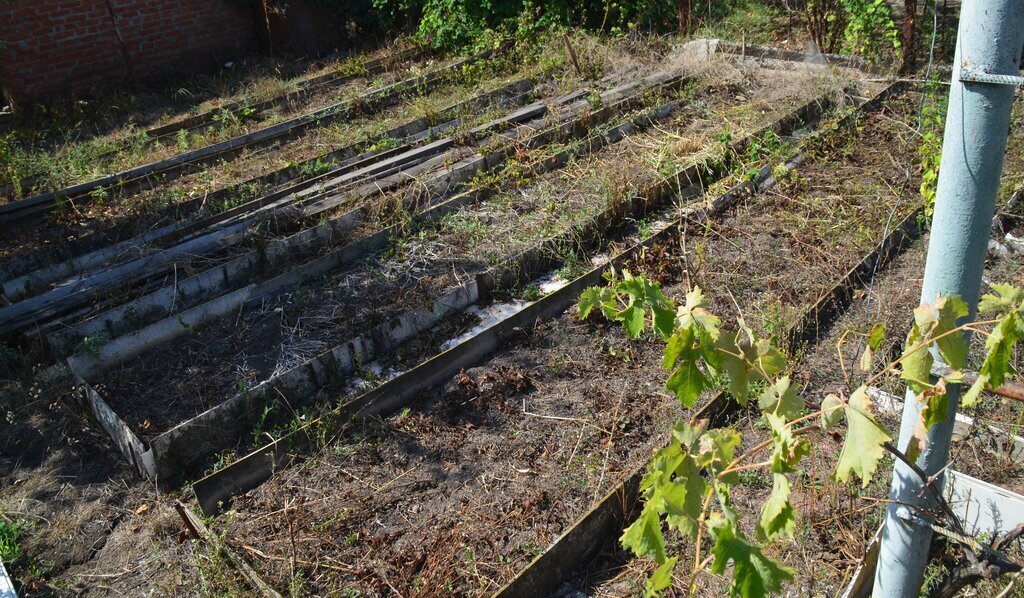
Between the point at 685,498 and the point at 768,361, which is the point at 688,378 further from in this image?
the point at 685,498

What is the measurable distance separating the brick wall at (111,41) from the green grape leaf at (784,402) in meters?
12.3

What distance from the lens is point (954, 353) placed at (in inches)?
74.7

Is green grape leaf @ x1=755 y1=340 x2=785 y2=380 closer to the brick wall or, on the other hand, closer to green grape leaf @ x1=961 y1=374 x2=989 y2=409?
green grape leaf @ x1=961 y1=374 x2=989 y2=409

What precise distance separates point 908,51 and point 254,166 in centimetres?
765

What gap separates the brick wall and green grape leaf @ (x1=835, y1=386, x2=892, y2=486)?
12515 mm

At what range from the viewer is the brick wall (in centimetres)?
1125

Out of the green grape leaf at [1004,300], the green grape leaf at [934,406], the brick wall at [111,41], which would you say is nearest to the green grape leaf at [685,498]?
the green grape leaf at [934,406]

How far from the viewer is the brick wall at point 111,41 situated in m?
11.2

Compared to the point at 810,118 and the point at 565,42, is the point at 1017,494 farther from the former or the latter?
the point at 565,42

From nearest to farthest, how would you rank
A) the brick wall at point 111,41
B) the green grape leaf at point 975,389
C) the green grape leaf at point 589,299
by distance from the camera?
the green grape leaf at point 975,389 → the green grape leaf at point 589,299 → the brick wall at point 111,41

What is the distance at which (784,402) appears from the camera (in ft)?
6.77

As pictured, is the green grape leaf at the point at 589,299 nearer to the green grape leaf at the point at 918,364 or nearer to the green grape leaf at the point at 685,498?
the green grape leaf at the point at 685,498

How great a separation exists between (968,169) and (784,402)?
0.71 metres

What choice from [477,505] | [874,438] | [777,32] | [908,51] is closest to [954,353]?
[874,438]
